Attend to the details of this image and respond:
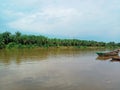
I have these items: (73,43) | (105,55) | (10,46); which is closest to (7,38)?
(10,46)

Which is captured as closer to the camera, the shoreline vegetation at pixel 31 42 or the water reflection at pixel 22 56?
the water reflection at pixel 22 56

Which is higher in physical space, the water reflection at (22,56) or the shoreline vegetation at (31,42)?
the shoreline vegetation at (31,42)

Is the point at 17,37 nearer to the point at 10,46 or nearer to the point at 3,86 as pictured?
the point at 10,46

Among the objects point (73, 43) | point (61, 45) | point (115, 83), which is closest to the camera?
point (115, 83)

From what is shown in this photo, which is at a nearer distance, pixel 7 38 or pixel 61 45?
pixel 7 38

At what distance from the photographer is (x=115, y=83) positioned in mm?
10414

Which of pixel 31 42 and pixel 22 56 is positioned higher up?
pixel 31 42

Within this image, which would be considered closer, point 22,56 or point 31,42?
point 22,56

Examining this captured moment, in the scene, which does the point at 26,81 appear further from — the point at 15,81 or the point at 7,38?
the point at 7,38

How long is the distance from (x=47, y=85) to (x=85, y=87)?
5.49 feet

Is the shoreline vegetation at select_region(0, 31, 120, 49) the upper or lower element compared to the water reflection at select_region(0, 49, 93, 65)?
upper

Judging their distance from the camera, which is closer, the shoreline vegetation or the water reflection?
the water reflection

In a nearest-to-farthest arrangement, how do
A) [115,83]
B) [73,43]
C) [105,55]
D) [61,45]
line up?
[115,83]
[105,55]
[61,45]
[73,43]

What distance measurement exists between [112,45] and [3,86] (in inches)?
3238
